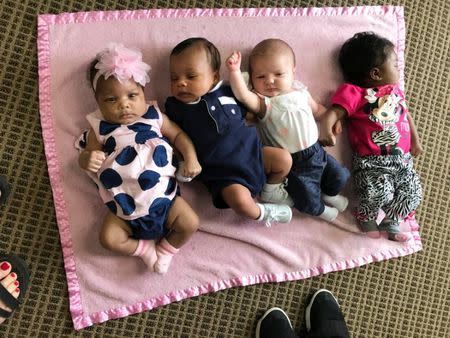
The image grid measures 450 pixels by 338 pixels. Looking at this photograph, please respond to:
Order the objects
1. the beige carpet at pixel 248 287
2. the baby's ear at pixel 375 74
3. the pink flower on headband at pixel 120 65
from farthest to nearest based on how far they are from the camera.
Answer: the baby's ear at pixel 375 74
the beige carpet at pixel 248 287
the pink flower on headband at pixel 120 65

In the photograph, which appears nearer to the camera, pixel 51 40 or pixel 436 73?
pixel 51 40

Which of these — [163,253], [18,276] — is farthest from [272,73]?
[18,276]

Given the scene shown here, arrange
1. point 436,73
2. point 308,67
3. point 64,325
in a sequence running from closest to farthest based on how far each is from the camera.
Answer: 1. point 64,325
2. point 308,67
3. point 436,73

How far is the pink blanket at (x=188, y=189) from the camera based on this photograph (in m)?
1.21

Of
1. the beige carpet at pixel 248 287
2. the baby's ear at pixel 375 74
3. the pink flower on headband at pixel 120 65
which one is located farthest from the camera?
the baby's ear at pixel 375 74

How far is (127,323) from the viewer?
1.25 meters

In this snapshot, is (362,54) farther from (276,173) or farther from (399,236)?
(399,236)

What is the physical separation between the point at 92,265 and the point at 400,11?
3.67 ft

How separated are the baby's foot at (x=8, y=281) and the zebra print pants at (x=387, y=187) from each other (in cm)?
91

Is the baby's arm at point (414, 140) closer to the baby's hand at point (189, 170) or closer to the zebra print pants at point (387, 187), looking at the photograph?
the zebra print pants at point (387, 187)

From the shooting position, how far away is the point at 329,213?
1335 millimetres

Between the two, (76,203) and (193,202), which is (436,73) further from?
(76,203)

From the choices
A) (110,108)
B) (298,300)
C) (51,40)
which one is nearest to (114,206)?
(110,108)

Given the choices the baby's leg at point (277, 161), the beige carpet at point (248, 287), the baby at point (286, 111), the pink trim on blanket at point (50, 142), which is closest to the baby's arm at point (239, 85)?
the baby at point (286, 111)
